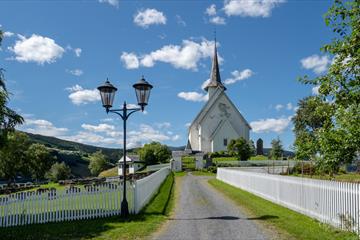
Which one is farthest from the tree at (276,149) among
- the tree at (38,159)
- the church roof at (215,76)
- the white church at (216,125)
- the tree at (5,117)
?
the tree at (5,117)

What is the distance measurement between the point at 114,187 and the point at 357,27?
9830 millimetres

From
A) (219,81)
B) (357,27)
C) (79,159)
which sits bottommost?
(79,159)

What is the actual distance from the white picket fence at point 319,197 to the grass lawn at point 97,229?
508 cm

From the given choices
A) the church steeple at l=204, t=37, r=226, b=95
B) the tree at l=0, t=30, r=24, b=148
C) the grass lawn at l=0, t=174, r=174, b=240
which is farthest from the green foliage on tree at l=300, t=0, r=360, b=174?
the church steeple at l=204, t=37, r=226, b=95

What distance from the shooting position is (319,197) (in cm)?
1148

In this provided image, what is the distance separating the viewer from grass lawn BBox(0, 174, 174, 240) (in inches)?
380

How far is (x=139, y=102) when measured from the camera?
13.2 metres

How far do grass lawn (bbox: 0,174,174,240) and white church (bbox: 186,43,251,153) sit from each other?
63.3m

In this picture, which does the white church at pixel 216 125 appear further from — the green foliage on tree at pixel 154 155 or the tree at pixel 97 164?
the tree at pixel 97 164

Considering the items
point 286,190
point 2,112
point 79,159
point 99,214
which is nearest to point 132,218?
point 99,214

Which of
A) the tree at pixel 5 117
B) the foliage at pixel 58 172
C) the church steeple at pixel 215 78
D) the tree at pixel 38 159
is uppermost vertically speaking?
the church steeple at pixel 215 78

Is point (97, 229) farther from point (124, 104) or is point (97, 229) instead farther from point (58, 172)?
point (58, 172)

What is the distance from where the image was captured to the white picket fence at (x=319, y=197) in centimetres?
950

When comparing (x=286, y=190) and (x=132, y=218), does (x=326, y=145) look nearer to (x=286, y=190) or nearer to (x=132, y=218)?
(x=286, y=190)
